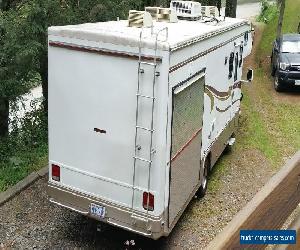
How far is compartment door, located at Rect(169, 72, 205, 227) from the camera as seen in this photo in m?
6.98

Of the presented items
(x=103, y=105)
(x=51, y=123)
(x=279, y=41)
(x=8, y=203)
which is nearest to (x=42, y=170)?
(x=8, y=203)

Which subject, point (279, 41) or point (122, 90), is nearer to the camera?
point (122, 90)

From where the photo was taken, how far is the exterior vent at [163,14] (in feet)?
30.6

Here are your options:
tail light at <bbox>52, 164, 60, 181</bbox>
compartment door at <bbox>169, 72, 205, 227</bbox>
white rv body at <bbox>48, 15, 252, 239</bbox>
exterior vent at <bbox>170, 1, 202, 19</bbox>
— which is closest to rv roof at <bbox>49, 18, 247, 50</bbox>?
white rv body at <bbox>48, 15, 252, 239</bbox>

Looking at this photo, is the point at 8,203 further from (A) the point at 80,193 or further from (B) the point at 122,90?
(B) the point at 122,90

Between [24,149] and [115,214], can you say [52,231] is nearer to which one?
[115,214]

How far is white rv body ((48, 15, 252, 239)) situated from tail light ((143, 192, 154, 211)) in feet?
0.17

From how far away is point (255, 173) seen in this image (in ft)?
35.5

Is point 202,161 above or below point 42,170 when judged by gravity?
above

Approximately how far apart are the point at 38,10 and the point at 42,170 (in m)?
3.76

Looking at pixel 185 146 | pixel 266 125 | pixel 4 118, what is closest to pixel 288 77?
pixel 266 125

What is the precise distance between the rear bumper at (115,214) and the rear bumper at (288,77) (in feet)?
38.6

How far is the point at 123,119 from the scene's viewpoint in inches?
261

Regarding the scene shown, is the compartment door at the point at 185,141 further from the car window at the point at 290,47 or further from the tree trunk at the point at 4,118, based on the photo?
the car window at the point at 290,47
